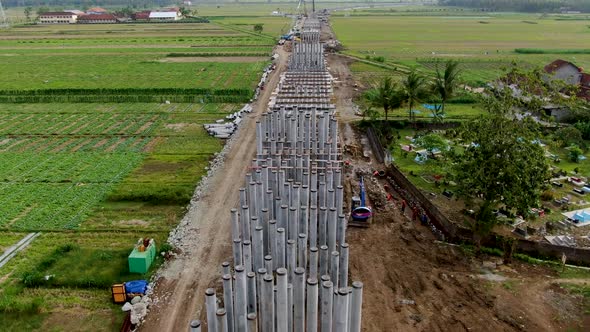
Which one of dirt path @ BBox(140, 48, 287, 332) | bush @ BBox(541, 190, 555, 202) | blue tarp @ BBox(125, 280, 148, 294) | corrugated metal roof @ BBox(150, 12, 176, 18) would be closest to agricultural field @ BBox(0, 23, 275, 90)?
corrugated metal roof @ BBox(150, 12, 176, 18)

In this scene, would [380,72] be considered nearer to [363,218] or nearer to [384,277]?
[363,218]

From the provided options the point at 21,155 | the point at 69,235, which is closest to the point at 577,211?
the point at 69,235

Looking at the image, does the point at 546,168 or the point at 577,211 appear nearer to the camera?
the point at 546,168

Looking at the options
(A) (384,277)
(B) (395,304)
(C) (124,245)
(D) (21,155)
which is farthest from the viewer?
(D) (21,155)

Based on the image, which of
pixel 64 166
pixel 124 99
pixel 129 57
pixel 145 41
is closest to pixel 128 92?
pixel 124 99

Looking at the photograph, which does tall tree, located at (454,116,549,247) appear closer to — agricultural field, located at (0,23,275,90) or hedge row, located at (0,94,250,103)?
hedge row, located at (0,94,250,103)

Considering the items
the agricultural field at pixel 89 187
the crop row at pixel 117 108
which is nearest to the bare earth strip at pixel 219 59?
the crop row at pixel 117 108

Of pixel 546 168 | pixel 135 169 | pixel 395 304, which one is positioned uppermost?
pixel 546 168

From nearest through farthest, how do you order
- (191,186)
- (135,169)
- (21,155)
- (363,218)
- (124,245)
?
Result: (124,245)
(363,218)
(191,186)
(135,169)
(21,155)

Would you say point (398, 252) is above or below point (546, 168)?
below
